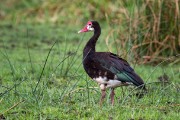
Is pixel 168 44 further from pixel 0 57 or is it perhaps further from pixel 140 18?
pixel 0 57

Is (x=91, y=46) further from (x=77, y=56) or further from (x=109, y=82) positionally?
(x=77, y=56)

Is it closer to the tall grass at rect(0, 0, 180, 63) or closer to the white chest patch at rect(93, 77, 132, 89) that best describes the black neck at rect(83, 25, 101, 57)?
the white chest patch at rect(93, 77, 132, 89)

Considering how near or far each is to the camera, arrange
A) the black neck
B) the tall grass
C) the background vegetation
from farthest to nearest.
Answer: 1. the tall grass
2. the black neck
3. the background vegetation

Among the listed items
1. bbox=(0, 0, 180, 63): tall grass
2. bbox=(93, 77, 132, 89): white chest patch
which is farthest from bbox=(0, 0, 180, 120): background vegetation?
bbox=(93, 77, 132, 89): white chest patch

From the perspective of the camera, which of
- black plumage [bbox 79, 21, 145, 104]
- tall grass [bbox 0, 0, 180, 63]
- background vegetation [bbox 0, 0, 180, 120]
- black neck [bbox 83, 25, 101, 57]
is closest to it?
background vegetation [bbox 0, 0, 180, 120]

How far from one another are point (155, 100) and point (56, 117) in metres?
1.44

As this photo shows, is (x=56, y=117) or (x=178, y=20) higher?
(x=178, y=20)

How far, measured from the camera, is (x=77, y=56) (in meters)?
10.9

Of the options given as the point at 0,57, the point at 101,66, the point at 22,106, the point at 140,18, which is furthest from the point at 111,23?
the point at 22,106

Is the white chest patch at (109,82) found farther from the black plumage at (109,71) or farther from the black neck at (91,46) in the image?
the black neck at (91,46)

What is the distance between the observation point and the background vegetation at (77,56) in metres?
5.91

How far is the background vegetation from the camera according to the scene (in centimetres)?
591

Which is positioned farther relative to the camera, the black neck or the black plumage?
the black neck

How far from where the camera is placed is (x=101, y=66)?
6449 millimetres
